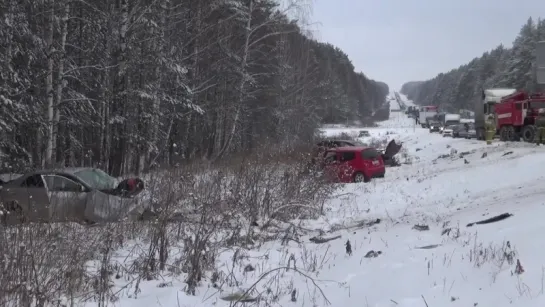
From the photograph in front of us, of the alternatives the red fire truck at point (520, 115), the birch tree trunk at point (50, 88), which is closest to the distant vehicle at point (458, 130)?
the red fire truck at point (520, 115)

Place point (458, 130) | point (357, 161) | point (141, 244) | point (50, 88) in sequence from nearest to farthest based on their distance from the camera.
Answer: point (141, 244) → point (50, 88) → point (357, 161) → point (458, 130)

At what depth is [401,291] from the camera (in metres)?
5.67

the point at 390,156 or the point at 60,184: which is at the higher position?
the point at 60,184

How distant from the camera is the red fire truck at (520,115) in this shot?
1030 inches

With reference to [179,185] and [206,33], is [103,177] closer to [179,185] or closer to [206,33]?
[179,185]

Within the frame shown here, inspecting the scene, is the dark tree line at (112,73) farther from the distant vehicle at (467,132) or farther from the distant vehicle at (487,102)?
the distant vehicle at (467,132)

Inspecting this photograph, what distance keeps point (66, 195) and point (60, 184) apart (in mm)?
753

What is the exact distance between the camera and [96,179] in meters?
11.2

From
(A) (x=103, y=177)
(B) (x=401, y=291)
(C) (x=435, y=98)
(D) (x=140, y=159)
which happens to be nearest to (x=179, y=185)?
(A) (x=103, y=177)

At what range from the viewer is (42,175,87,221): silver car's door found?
9.31 meters

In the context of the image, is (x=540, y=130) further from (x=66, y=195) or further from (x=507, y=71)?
(x=507, y=71)

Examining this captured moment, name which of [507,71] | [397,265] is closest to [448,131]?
[507,71]

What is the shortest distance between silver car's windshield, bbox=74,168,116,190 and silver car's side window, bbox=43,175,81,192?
0.33 metres

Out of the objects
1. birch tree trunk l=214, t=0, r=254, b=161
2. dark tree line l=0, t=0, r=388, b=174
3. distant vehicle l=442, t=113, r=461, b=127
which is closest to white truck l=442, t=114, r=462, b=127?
distant vehicle l=442, t=113, r=461, b=127
